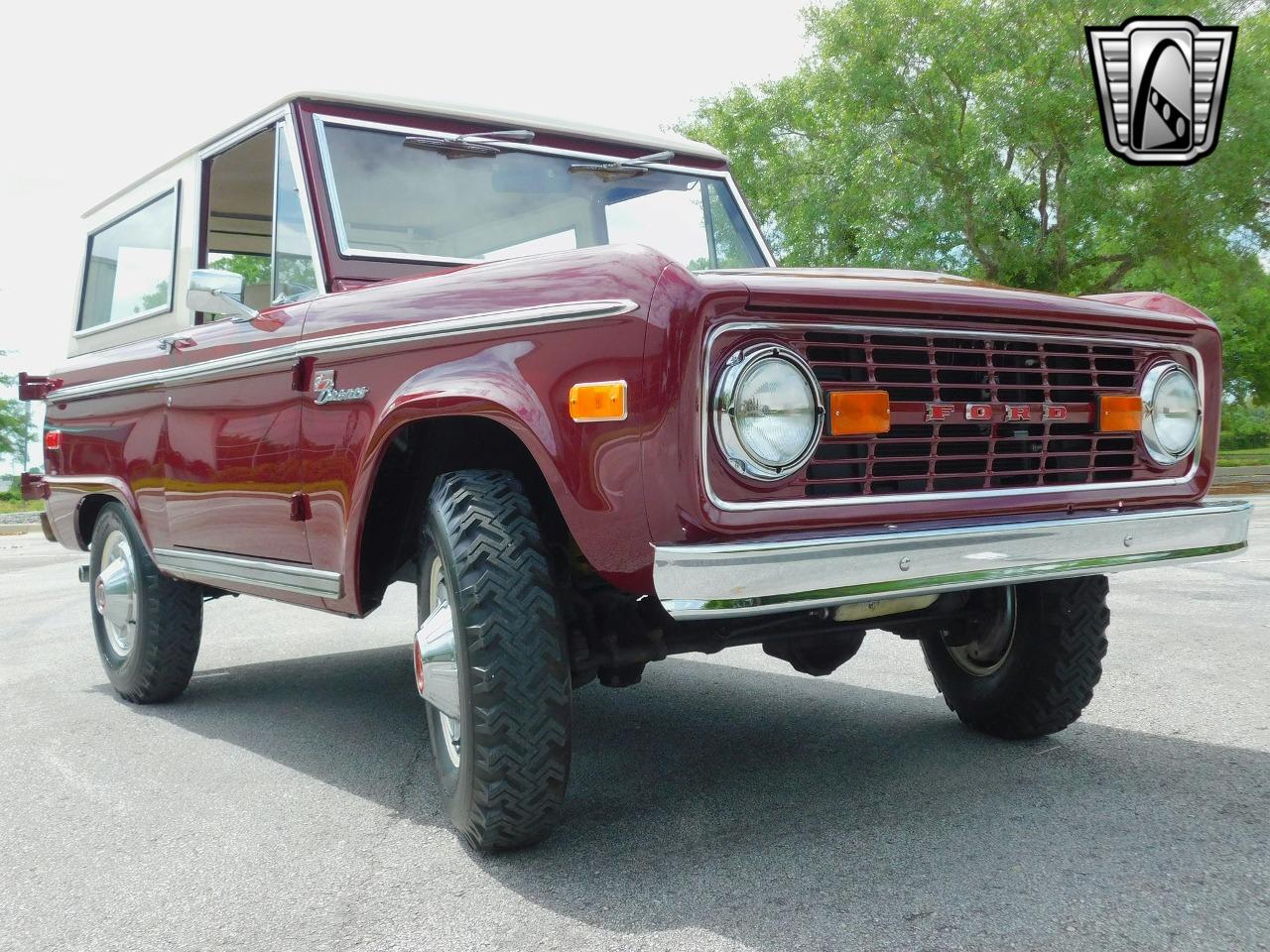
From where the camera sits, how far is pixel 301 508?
377 centimetres

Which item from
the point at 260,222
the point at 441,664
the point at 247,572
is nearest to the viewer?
the point at 441,664

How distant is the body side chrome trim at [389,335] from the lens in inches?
109

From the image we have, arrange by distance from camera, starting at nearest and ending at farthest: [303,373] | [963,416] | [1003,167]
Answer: [963,416] → [303,373] → [1003,167]

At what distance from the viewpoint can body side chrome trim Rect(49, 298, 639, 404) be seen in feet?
9.08

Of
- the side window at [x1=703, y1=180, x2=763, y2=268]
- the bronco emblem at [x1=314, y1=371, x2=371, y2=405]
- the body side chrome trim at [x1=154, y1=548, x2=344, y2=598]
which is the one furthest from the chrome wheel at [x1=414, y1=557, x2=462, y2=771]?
the side window at [x1=703, y1=180, x2=763, y2=268]

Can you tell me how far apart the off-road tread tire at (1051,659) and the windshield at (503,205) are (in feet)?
5.32

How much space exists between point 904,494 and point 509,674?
1002 mm

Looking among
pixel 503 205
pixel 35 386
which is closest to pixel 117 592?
pixel 35 386

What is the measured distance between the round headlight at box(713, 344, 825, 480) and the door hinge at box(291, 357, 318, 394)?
4.99ft

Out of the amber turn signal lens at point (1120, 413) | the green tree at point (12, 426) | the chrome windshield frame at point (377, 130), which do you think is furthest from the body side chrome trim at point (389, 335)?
the green tree at point (12, 426)

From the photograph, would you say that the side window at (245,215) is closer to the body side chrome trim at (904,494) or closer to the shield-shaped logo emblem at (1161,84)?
the body side chrome trim at (904,494)

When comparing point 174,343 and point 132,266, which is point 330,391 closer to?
point 174,343

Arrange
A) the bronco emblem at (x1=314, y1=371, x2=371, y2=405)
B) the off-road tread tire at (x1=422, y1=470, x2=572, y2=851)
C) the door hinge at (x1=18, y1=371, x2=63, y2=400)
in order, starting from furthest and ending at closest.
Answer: the door hinge at (x1=18, y1=371, x2=63, y2=400) → the bronco emblem at (x1=314, y1=371, x2=371, y2=405) → the off-road tread tire at (x1=422, y1=470, x2=572, y2=851)

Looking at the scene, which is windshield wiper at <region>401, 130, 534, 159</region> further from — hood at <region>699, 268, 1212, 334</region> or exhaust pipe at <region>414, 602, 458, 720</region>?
exhaust pipe at <region>414, 602, 458, 720</region>
